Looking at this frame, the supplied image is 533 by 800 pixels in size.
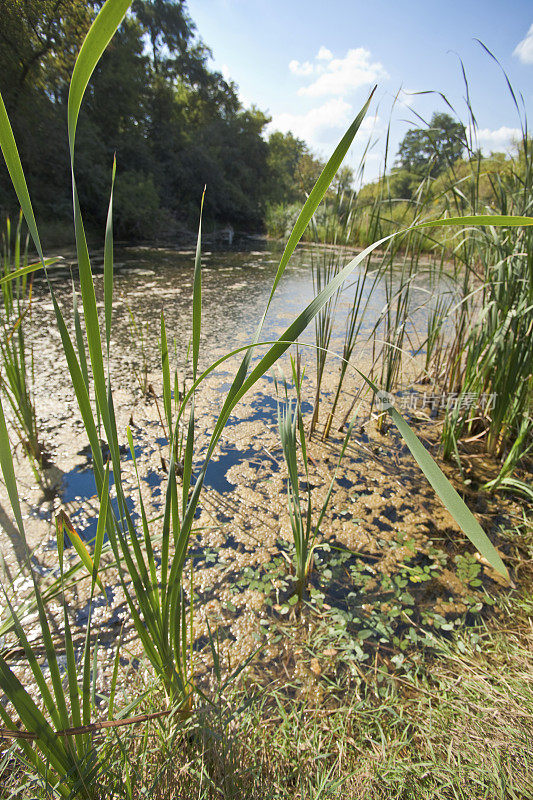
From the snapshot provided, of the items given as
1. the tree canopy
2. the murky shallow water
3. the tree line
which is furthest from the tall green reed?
the tree canopy

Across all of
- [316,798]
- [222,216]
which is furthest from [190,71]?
[316,798]

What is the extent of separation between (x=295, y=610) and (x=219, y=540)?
29 centimetres

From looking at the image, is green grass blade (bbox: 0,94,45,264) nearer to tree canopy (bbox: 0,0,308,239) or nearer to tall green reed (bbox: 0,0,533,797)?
tall green reed (bbox: 0,0,533,797)

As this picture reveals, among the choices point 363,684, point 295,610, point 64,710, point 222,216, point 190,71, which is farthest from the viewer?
point 190,71

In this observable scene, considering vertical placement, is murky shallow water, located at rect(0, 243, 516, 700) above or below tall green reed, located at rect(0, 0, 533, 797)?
below

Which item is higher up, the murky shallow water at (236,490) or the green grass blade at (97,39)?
the green grass blade at (97,39)

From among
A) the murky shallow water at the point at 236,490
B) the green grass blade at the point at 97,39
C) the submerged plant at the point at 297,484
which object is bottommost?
the murky shallow water at the point at 236,490

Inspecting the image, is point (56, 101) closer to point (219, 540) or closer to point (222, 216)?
point (222, 216)

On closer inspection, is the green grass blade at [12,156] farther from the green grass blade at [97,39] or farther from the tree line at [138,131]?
the tree line at [138,131]

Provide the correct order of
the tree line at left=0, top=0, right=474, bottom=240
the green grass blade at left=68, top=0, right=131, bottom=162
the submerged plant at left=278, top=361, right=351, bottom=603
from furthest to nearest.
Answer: the tree line at left=0, top=0, right=474, bottom=240 → the submerged plant at left=278, top=361, right=351, bottom=603 → the green grass blade at left=68, top=0, right=131, bottom=162

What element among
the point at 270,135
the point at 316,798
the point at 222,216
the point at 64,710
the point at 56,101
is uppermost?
the point at 270,135

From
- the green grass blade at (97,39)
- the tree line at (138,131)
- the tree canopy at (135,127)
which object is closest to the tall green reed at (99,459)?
the green grass blade at (97,39)

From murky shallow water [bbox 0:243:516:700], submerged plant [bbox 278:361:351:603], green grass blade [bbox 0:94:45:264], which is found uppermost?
green grass blade [bbox 0:94:45:264]

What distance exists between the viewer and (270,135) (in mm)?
21562
